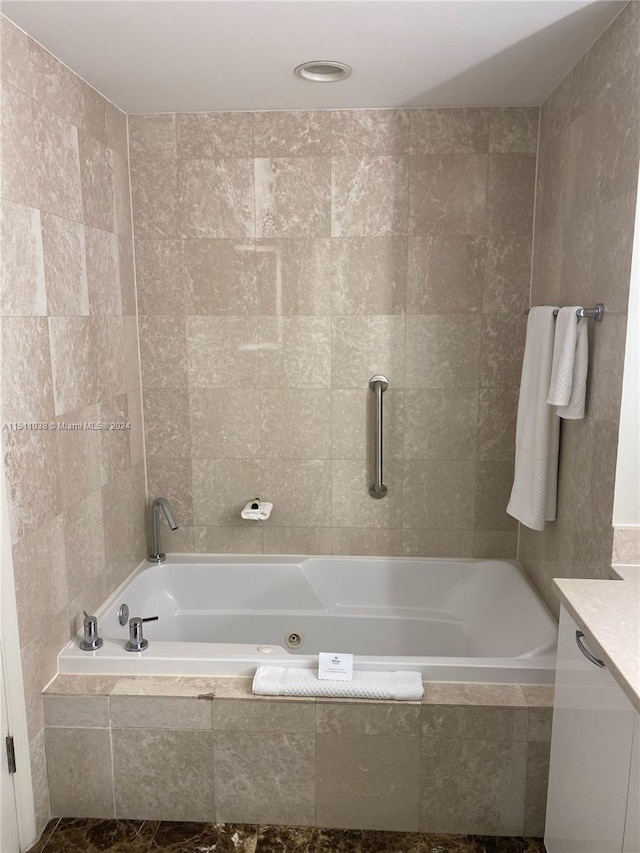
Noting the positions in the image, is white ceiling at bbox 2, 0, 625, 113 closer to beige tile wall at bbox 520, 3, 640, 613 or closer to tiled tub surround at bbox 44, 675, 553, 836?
beige tile wall at bbox 520, 3, 640, 613

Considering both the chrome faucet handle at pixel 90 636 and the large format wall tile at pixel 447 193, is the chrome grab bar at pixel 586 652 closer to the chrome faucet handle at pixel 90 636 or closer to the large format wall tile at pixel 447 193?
the chrome faucet handle at pixel 90 636

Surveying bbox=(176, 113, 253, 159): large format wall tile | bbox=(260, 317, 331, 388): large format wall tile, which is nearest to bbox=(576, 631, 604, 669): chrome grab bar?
bbox=(260, 317, 331, 388): large format wall tile

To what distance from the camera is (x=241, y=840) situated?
2.12m

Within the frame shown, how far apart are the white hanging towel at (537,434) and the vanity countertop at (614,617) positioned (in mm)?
559

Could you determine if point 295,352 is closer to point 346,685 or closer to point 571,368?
point 571,368

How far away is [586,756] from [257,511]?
1707mm

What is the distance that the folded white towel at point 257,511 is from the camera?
2941 millimetres

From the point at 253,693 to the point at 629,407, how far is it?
4.54 feet

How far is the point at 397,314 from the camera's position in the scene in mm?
2908

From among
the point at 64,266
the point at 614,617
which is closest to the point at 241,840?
the point at 614,617

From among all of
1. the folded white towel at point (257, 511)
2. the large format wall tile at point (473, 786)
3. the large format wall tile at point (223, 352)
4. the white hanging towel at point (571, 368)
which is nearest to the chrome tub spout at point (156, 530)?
the folded white towel at point (257, 511)

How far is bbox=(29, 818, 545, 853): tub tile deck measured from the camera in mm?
2080

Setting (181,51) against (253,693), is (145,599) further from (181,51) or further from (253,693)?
(181,51)

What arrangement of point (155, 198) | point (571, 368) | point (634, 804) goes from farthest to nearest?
point (155, 198), point (571, 368), point (634, 804)
